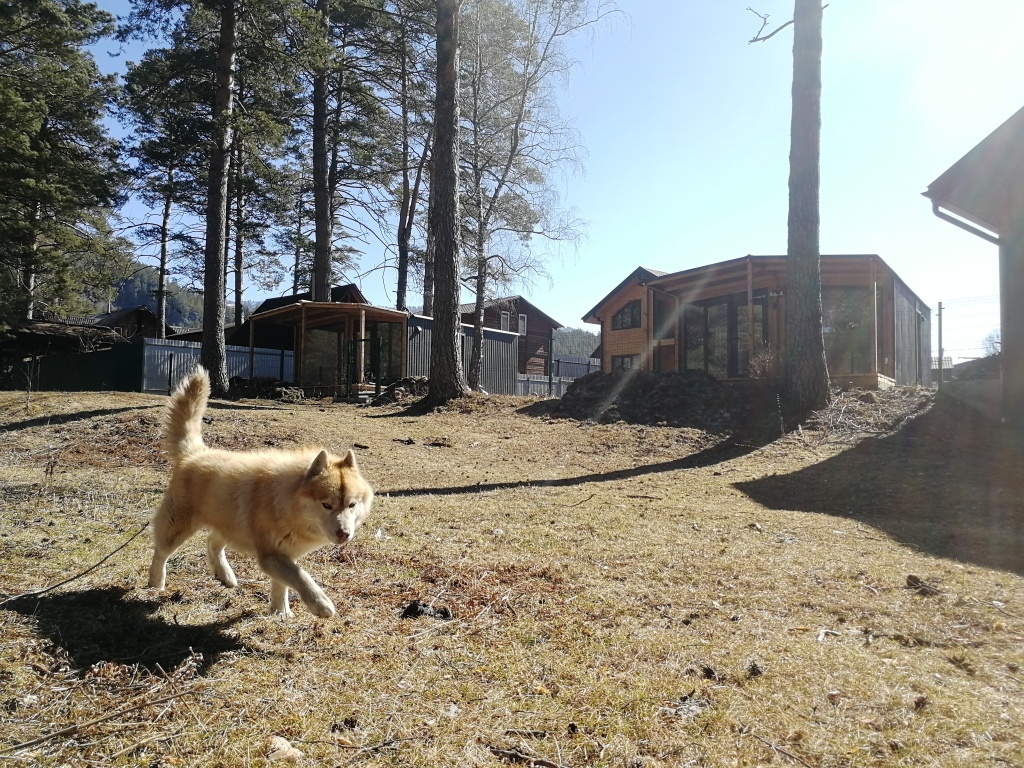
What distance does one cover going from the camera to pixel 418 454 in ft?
33.0

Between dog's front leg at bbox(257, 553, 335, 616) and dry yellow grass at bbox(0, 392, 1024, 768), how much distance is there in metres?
0.18

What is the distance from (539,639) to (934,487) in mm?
7628

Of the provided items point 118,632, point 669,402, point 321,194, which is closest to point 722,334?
point 669,402

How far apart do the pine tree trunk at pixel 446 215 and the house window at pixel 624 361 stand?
14293 millimetres

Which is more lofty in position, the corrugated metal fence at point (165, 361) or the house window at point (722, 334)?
the house window at point (722, 334)

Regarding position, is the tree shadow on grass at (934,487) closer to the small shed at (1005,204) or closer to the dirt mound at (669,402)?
the small shed at (1005,204)

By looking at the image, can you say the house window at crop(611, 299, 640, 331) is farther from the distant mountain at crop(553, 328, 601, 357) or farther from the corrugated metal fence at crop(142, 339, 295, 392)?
the distant mountain at crop(553, 328, 601, 357)

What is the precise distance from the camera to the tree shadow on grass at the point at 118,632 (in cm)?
279

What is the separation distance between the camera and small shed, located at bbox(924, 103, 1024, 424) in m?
11.1

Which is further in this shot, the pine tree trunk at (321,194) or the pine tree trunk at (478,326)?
the pine tree trunk at (478,326)

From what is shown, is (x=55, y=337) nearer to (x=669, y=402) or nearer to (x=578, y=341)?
(x=669, y=402)

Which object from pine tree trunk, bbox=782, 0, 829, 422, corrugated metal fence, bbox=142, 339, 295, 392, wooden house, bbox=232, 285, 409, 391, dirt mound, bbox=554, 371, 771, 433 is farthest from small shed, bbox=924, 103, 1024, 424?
corrugated metal fence, bbox=142, 339, 295, 392

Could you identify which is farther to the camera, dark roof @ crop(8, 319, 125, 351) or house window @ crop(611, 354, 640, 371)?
house window @ crop(611, 354, 640, 371)

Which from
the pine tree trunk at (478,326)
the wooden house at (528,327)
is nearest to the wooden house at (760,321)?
the pine tree trunk at (478,326)
